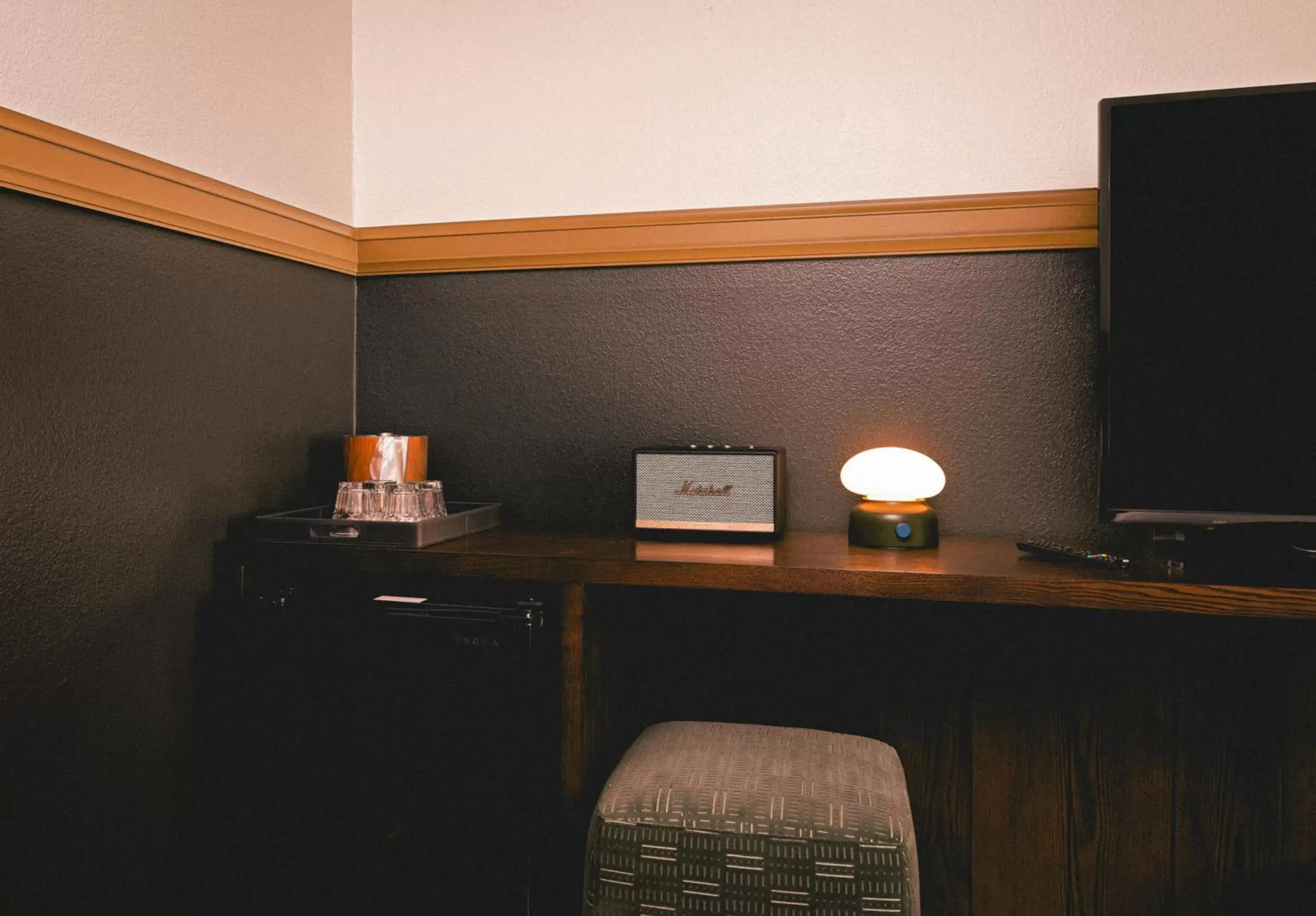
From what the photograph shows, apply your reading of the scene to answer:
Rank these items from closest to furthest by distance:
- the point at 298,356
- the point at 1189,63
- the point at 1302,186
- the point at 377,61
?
the point at 1302,186, the point at 1189,63, the point at 298,356, the point at 377,61

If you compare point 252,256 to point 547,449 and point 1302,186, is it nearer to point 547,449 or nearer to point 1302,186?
point 547,449

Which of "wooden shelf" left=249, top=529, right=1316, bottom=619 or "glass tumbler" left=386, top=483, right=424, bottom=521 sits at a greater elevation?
"glass tumbler" left=386, top=483, right=424, bottom=521

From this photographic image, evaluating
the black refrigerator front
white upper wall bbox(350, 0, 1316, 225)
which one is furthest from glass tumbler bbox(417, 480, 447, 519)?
white upper wall bbox(350, 0, 1316, 225)

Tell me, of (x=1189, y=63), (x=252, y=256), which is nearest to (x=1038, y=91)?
(x=1189, y=63)

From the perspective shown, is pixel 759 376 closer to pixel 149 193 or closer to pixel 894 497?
pixel 894 497

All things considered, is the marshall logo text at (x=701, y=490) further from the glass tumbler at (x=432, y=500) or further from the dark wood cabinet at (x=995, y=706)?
the glass tumbler at (x=432, y=500)

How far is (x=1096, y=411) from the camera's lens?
1.62 meters

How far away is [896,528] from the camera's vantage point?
146 cm

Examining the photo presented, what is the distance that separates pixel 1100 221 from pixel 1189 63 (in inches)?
18.4

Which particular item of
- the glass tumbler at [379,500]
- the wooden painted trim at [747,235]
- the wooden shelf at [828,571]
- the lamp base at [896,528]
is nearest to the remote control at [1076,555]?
the wooden shelf at [828,571]

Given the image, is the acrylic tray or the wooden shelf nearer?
the wooden shelf

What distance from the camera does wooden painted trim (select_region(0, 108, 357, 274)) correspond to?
1187 mm

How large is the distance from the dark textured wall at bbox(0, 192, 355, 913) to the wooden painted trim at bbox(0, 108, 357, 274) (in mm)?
29

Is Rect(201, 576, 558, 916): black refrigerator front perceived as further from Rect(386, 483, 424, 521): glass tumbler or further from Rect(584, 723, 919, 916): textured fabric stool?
Rect(584, 723, 919, 916): textured fabric stool
